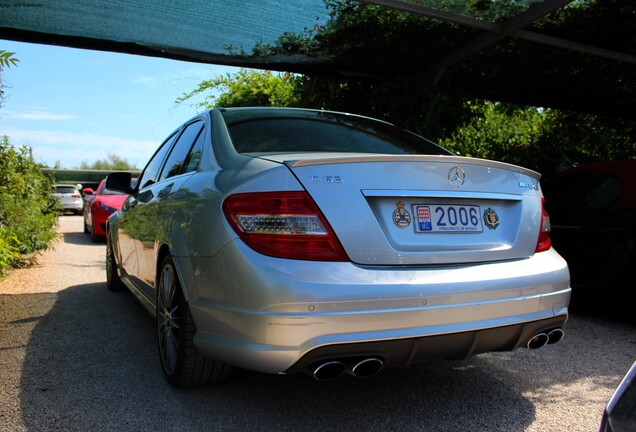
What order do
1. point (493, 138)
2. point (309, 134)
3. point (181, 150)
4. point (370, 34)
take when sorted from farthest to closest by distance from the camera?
point (493, 138)
point (370, 34)
point (181, 150)
point (309, 134)

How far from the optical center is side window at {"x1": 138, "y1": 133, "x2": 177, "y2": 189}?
4.27 metres

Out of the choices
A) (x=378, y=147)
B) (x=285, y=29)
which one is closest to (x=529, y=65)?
(x=285, y=29)

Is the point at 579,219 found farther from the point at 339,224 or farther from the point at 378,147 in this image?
the point at 339,224

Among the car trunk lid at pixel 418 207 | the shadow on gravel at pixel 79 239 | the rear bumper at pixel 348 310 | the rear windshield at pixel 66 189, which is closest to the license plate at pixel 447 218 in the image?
the car trunk lid at pixel 418 207

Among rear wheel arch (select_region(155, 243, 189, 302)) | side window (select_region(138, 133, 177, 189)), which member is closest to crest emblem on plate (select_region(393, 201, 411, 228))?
rear wheel arch (select_region(155, 243, 189, 302))

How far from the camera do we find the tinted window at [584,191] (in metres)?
4.55

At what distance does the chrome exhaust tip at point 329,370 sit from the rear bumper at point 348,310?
0.05 metres

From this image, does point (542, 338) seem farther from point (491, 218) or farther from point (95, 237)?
point (95, 237)

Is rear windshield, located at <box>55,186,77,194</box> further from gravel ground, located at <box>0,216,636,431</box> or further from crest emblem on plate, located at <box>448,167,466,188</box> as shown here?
crest emblem on plate, located at <box>448,167,466,188</box>

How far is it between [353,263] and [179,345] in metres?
1.12

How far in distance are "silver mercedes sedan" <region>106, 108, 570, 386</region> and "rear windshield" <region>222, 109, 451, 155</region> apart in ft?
0.28

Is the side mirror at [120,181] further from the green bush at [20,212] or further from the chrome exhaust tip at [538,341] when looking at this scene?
the chrome exhaust tip at [538,341]

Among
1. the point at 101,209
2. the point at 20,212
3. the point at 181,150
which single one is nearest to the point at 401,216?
the point at 181,150

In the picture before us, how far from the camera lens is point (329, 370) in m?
2.13
